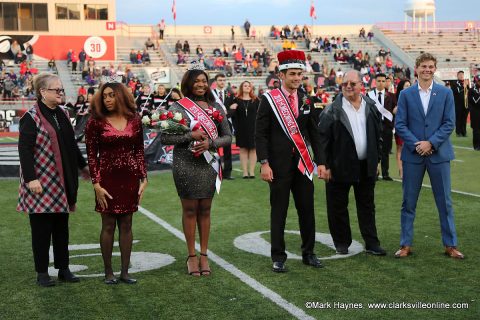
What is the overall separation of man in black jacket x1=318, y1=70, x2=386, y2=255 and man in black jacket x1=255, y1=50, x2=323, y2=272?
1.44ft

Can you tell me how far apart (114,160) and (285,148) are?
1539 mm

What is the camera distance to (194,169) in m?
6.25

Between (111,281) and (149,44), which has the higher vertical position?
(149,44)

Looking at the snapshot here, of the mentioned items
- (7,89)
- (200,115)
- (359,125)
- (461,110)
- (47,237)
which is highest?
(7,89)

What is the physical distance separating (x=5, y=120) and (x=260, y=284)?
2535 cm

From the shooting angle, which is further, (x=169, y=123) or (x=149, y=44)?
(x=149, y=44)

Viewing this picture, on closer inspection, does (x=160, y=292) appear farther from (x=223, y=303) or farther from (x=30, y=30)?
(x=30, y=30)

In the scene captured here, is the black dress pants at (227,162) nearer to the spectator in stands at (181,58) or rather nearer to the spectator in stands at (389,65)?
the spectator in stands at (181,58)

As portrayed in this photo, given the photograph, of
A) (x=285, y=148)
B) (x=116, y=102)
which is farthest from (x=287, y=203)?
(x=116, y=102)

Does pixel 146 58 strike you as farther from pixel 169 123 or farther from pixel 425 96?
pixel 169 123

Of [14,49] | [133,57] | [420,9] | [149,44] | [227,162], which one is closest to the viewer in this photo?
Answer: [227,162]

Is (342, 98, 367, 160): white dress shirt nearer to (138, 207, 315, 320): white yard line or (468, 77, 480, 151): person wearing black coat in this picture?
(138, 207, 315, 320): white yard line

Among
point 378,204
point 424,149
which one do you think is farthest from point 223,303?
point 378,204

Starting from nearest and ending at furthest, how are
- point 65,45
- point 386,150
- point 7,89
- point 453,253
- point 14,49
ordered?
point 453,253 < point 386,150 < point 7,89 < point 14,49 < point 65,45
